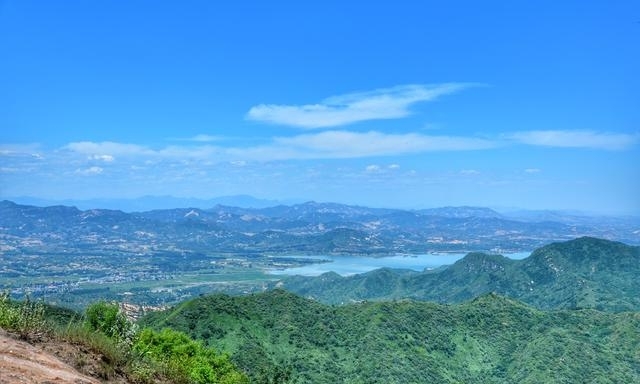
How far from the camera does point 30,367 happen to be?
26.2 ft

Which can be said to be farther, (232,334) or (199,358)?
(232,334)

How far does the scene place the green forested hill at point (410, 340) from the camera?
247 ft

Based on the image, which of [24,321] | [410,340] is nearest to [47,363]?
[24,321]

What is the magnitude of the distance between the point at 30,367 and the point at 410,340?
88725 millimetres

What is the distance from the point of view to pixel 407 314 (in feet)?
332

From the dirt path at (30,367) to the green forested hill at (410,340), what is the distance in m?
57.6

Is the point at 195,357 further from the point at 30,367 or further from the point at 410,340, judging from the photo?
the point at 410,340

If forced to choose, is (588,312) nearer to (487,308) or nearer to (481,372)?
(487,308)

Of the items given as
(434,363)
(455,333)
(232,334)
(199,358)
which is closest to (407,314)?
(455,333)

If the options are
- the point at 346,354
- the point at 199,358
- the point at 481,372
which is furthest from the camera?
the point at 481,372

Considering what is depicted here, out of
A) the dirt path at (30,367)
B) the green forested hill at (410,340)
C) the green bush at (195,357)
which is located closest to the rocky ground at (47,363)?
the dirt path at (30,367)

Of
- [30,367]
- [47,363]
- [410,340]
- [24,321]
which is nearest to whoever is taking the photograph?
[30,367]

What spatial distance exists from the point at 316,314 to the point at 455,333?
28.0 metres

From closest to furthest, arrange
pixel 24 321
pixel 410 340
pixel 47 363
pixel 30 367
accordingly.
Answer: pixel 30 367
pixel 47 363
pixel 24 321
pixel 410 340
